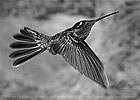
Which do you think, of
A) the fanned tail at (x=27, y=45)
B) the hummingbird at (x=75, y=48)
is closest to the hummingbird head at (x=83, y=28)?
the hummingbird at (x=75, y=48)

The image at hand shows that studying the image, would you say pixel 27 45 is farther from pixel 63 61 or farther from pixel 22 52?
pixel 63 61

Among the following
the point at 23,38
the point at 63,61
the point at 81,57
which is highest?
the point at 63,61

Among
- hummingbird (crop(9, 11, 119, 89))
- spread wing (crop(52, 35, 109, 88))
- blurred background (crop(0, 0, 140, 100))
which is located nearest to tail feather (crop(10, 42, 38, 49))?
hummingbird (crop(9, 11, 119, 89))

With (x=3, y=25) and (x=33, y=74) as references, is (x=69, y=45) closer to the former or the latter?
(x=33, y=74)

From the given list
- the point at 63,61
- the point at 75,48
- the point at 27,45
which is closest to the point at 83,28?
the point at 75,48

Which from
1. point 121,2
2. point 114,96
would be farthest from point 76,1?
point 114,96

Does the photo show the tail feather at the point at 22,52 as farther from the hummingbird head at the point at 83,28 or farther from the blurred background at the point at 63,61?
the blurred background at the point at 63,61
